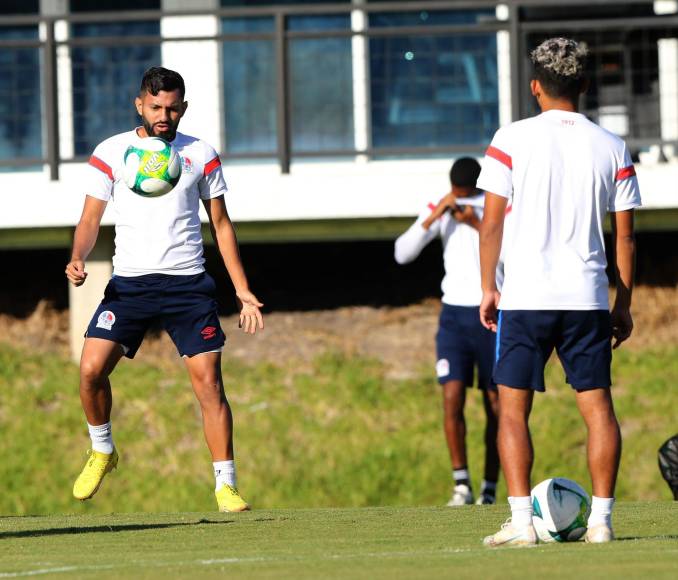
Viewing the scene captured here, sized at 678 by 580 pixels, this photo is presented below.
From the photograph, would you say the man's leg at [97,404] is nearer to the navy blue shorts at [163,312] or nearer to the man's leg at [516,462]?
the navy blue shorts at [163,312]

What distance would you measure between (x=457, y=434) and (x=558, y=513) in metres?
4.63

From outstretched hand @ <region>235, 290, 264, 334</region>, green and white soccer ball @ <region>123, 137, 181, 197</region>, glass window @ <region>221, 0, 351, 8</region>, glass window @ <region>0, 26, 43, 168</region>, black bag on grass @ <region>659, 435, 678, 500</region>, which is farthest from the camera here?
glass window @ <region>221, 0, 351, 8</region>

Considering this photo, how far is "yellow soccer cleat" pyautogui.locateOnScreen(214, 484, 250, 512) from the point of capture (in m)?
8.19

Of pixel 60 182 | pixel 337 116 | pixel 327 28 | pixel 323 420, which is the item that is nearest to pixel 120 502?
pixel 323 420

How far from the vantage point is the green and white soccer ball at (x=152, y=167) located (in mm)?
7840

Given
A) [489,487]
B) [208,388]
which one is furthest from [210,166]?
[489,487]

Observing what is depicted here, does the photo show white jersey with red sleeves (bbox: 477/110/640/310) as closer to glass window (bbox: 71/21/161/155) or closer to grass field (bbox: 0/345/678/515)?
grass field (bbox: 0/345/678/515)

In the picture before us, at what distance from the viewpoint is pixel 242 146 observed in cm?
1498

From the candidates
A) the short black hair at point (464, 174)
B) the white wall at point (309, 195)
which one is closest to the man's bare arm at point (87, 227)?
the short black hair at point (464, 174)

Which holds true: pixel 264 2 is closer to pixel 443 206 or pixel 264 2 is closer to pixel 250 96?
pixel 250 96

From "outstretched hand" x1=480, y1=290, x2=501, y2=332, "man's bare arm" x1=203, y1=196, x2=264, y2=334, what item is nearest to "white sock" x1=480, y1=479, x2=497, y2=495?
"man's bare arm" x1=203, y1=196, x2=264, y2=334

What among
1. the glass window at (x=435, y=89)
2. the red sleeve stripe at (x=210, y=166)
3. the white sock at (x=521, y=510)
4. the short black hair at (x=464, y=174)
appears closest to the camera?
the white sock at (x=521, y=510)

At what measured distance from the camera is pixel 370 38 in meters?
15.2

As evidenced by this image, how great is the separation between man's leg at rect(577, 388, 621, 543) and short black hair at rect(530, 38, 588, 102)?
1162 mm
